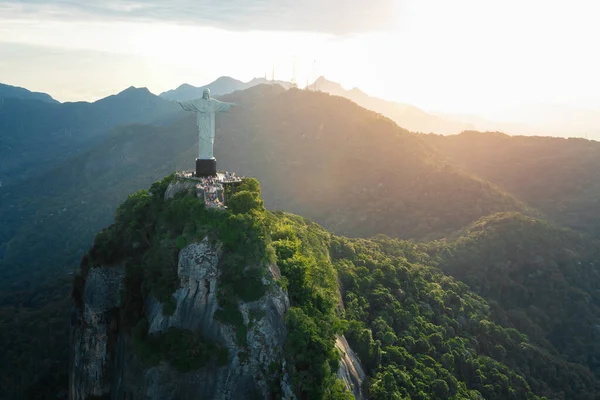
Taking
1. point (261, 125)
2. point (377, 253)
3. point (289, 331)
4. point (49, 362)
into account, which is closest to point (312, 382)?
point (289, 331)

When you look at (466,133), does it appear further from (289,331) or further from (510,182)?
(289,331)

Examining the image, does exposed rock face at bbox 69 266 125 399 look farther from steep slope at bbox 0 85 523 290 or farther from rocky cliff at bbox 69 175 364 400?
steep slope at bbox 0 85 523 290

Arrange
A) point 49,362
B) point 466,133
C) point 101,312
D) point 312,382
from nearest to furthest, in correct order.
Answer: point 312,382 → point 101,312 → point 49,362 → point 466,133

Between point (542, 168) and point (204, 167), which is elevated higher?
point (204, 167)

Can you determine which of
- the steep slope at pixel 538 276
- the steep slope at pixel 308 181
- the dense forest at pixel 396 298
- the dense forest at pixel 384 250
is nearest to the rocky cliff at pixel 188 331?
the dense forest at pixel 396 298

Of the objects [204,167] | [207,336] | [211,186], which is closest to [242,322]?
[207,336]

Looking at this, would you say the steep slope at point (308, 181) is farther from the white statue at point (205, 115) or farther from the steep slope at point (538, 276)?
the white statue at point (205, 115)

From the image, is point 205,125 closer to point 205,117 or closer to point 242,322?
point 205,117
